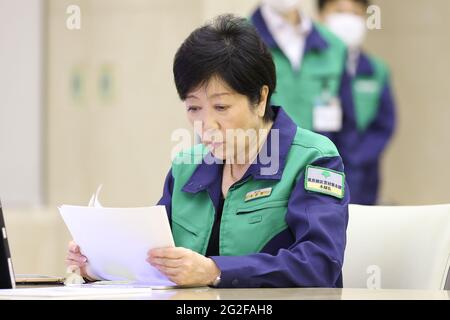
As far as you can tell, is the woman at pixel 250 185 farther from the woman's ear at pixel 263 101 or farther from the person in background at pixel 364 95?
the person in background at pixel 364 95

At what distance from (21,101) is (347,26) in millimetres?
2370

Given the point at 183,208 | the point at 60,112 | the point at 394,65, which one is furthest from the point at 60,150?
the point at 183,208

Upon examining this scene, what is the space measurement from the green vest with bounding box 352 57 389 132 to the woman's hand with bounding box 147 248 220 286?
195 inches

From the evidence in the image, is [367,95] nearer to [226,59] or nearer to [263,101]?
[263,101]

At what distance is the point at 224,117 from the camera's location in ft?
10.2

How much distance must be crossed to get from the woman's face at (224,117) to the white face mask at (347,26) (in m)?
4.80

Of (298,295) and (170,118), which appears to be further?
(170,118)

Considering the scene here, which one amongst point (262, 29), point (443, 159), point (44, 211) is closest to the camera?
point (262, 29)

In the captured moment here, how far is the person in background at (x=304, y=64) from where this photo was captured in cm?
641

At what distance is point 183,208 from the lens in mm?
3264

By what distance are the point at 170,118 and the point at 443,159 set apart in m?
3.12

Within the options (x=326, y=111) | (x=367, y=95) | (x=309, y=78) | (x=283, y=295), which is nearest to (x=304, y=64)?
(x=309, y=78)
